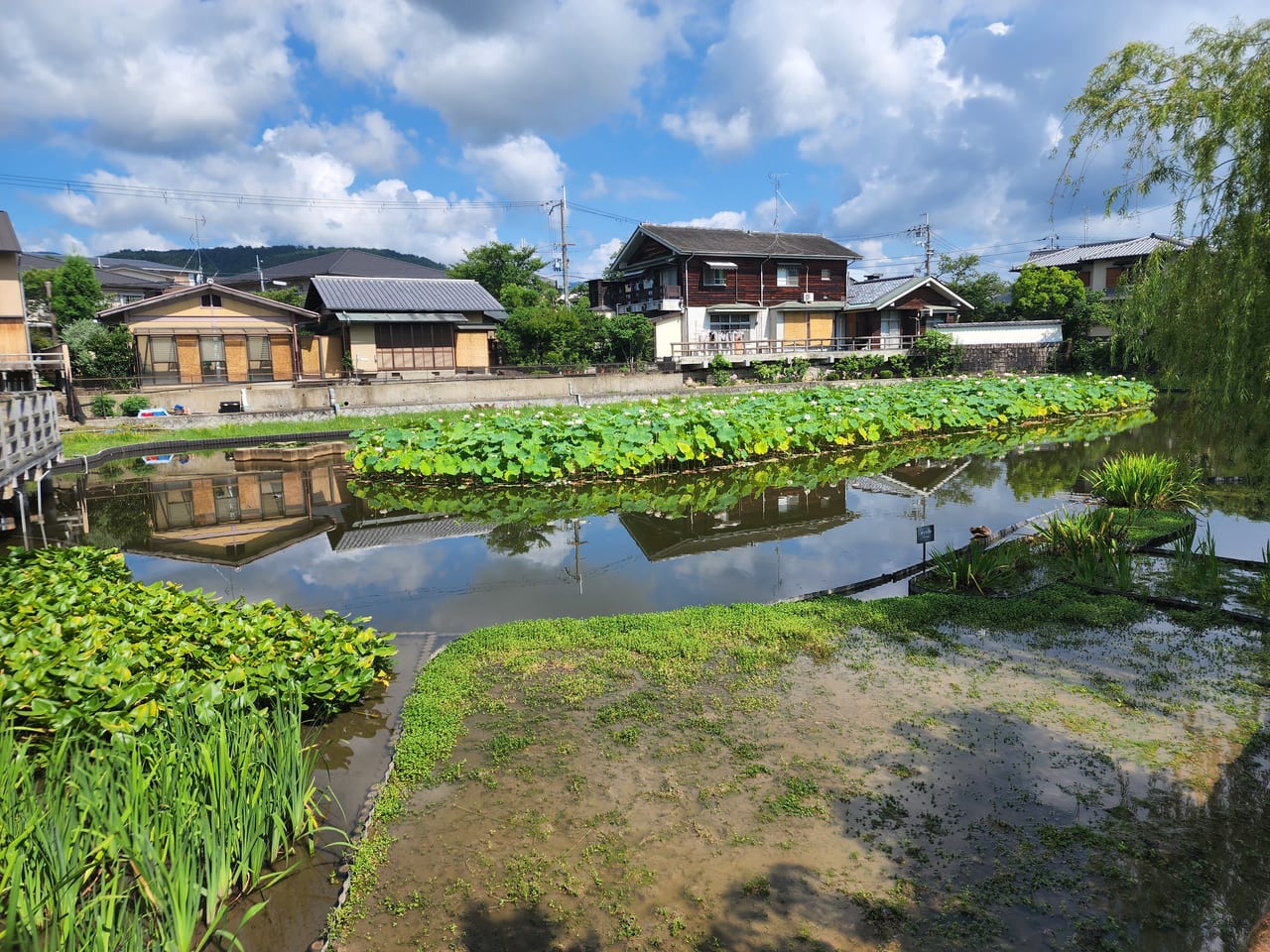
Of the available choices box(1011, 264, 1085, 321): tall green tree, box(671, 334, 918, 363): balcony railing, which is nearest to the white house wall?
box(1011, 264, 1085, 321): tall green tree

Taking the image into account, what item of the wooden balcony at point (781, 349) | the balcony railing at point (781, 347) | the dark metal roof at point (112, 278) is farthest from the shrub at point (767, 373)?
the dark metal roof at point (112, 278)

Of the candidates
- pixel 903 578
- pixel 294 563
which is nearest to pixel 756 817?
pixel 903 578

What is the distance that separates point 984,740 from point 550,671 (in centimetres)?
309

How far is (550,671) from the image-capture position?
234 inches

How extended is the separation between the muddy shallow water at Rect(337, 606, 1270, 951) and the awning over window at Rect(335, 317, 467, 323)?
26.3 meters

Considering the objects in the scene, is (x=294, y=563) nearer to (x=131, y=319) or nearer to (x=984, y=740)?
(x=984, y=740)

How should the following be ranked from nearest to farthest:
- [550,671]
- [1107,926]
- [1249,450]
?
[1107,926] → [1249,450] → [550,671]

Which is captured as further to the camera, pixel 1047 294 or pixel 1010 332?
pixel 1047 294

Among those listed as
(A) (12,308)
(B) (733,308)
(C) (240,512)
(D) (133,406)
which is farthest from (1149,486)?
(A) (12,308)

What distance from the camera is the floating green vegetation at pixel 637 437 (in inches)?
548

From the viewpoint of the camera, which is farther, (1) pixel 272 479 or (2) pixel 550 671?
(1) pixel 272 479

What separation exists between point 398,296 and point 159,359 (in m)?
8.90

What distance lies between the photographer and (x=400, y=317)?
29.8 m

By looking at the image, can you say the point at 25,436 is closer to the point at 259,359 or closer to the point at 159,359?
the point at 159,359
